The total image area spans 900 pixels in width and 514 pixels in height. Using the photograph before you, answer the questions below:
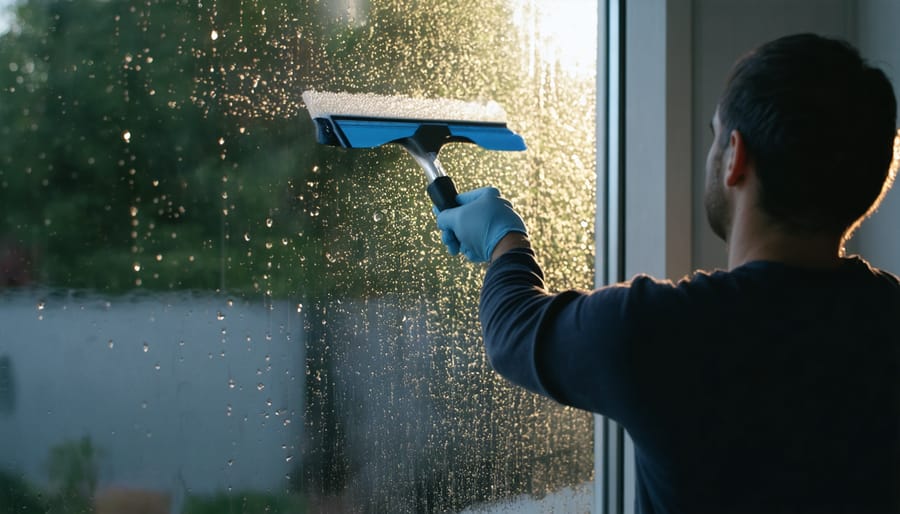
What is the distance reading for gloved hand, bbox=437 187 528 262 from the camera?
86 cm

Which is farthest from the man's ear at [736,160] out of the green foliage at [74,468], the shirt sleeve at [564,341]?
the green foliage at [74,468]

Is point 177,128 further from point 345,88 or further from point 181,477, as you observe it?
point 181,477

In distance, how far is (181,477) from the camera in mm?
851

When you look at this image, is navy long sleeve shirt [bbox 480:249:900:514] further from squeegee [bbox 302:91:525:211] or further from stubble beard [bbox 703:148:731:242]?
squeegee [bbox 302:91:525:211]

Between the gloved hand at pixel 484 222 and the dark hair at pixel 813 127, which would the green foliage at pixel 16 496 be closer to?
the gloved hand at pixel 484 222

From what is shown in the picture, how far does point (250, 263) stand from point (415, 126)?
267 millimetres

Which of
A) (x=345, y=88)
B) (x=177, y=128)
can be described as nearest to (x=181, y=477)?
(x=177, y=128)

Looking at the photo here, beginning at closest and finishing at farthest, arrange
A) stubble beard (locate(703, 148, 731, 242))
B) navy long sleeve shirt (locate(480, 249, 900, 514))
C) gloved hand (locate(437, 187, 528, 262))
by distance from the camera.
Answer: navy long sleeve shirt (locate(480, 249, 900, 514)) < stubble beard (locate(703, 148, 731, 242)) < gloved hand (locate(437, 187, 528, 262))

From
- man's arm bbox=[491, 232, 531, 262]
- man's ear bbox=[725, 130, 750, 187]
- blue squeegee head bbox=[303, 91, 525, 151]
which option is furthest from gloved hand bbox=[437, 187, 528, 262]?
man's ear bbox=[725, 130, 750, 187]

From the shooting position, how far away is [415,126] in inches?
38.2

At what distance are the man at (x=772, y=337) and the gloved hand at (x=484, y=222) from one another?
156 millimetres

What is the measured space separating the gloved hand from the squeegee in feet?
0.15

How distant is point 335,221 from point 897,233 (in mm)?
1060

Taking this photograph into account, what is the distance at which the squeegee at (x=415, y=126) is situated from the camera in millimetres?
914
